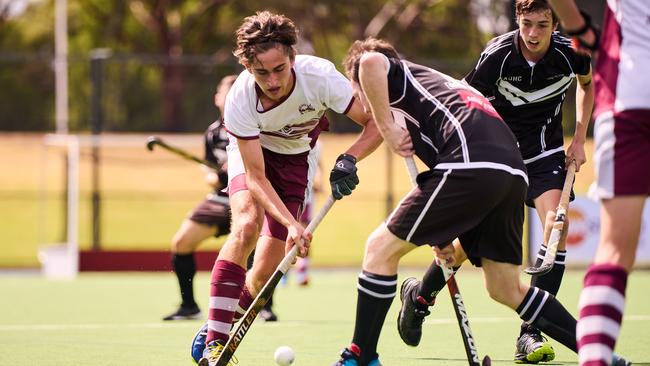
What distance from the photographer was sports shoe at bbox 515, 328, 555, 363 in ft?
16.5

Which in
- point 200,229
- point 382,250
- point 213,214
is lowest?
point 200,229

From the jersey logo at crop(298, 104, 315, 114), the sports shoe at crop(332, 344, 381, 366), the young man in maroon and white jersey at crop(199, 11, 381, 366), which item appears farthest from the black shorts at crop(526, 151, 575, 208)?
the sports shoe at crop(332, 344, 381, 366)

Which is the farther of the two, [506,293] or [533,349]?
[533,349]

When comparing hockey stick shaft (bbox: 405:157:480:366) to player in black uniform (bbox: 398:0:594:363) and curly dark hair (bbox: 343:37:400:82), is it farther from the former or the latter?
player in black uniform (bbox: 398:0:594:363)

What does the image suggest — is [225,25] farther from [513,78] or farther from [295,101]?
[295,101]

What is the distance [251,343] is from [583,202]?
234 inches

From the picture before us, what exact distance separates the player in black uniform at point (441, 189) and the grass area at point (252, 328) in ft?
3.50

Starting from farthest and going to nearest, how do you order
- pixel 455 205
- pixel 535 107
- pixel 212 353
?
pixel 535 107
pixel 212 353
pixel 455 205

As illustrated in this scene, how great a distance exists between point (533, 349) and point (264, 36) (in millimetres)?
1864

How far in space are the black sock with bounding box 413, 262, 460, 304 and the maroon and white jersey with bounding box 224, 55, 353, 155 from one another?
2.74 ft

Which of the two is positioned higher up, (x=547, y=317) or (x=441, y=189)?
(x=441, y=189)

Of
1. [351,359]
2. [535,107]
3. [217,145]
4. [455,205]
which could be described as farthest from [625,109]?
[217,145]

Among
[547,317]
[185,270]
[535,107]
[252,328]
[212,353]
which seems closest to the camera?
[547,317]

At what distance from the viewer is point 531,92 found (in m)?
5.46
